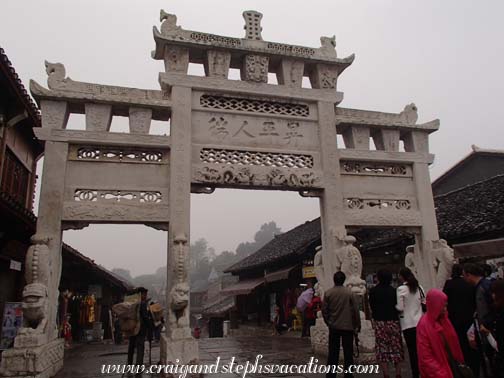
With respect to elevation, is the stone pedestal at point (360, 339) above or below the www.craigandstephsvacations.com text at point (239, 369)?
above

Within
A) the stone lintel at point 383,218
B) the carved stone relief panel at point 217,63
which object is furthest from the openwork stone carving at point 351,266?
the carved stone relief panel at point 217,63

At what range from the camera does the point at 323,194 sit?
9023 millimetres

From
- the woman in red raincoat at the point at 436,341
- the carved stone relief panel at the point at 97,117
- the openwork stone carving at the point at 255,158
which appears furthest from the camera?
the openwork stone carving at the point at 255,158

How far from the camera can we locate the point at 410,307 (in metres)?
5.61

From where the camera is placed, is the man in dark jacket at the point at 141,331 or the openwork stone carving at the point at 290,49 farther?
the openwork stone carving at the point at 290,49

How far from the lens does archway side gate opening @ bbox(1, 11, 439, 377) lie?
7.34 meters

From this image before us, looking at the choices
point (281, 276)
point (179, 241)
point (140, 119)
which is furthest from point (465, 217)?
point (140, 119)

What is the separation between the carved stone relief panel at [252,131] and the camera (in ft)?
28.6

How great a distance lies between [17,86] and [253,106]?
5392mm

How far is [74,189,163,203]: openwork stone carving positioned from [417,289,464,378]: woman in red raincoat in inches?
211

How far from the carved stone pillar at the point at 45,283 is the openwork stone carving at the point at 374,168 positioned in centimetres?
593

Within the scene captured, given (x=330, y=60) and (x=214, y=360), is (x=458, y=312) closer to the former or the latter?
(x=214, y=360)

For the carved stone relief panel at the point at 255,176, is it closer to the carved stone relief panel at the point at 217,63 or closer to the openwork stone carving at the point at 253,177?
the openwork stone carving at the point at 253,177

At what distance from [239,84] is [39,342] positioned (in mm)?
6110
